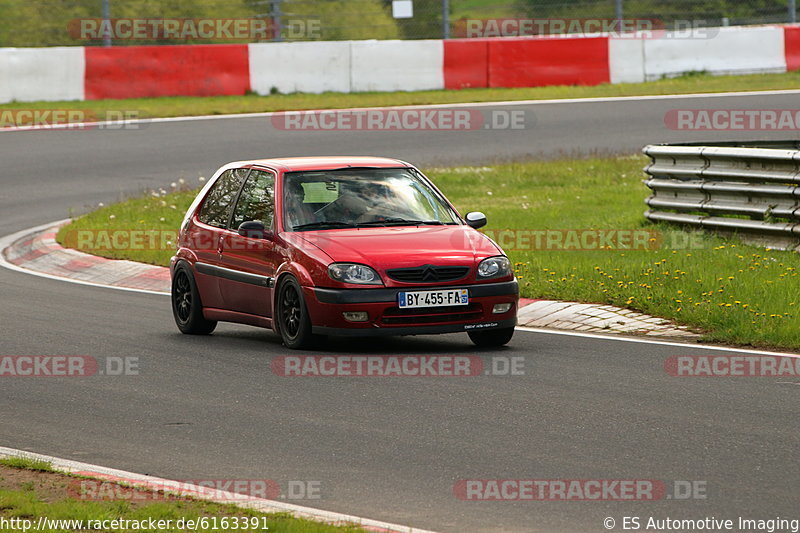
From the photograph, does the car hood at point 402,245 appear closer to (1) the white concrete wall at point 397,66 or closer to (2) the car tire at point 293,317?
(2) the car tire at point 293,317

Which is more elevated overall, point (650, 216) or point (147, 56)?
point (147, 56)

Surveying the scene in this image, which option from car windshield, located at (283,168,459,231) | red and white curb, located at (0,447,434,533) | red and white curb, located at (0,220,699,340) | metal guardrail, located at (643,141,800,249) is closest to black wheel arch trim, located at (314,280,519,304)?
car windshield, located at (283,168,459,231)

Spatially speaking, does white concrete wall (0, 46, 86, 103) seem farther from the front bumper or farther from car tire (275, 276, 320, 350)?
the front bumper

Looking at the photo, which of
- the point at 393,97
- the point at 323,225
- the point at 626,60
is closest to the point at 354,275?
the point at 323,225

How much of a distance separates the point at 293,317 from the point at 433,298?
111 centimetres

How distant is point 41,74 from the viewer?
90.1 feet

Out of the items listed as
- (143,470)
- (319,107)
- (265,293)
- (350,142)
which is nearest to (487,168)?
(350,142)

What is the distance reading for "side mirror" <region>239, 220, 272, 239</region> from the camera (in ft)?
36.4

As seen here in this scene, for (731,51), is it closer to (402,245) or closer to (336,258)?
(402,245)

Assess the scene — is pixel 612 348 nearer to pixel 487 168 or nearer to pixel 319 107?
pixel 487 168

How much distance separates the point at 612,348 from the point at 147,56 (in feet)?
62.9

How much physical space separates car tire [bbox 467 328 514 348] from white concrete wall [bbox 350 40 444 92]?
63.1ft

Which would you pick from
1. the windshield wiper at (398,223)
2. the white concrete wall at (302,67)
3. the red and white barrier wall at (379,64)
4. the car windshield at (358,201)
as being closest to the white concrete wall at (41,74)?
the red and white barrier wall at (379,64)

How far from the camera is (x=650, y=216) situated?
53.8ft
